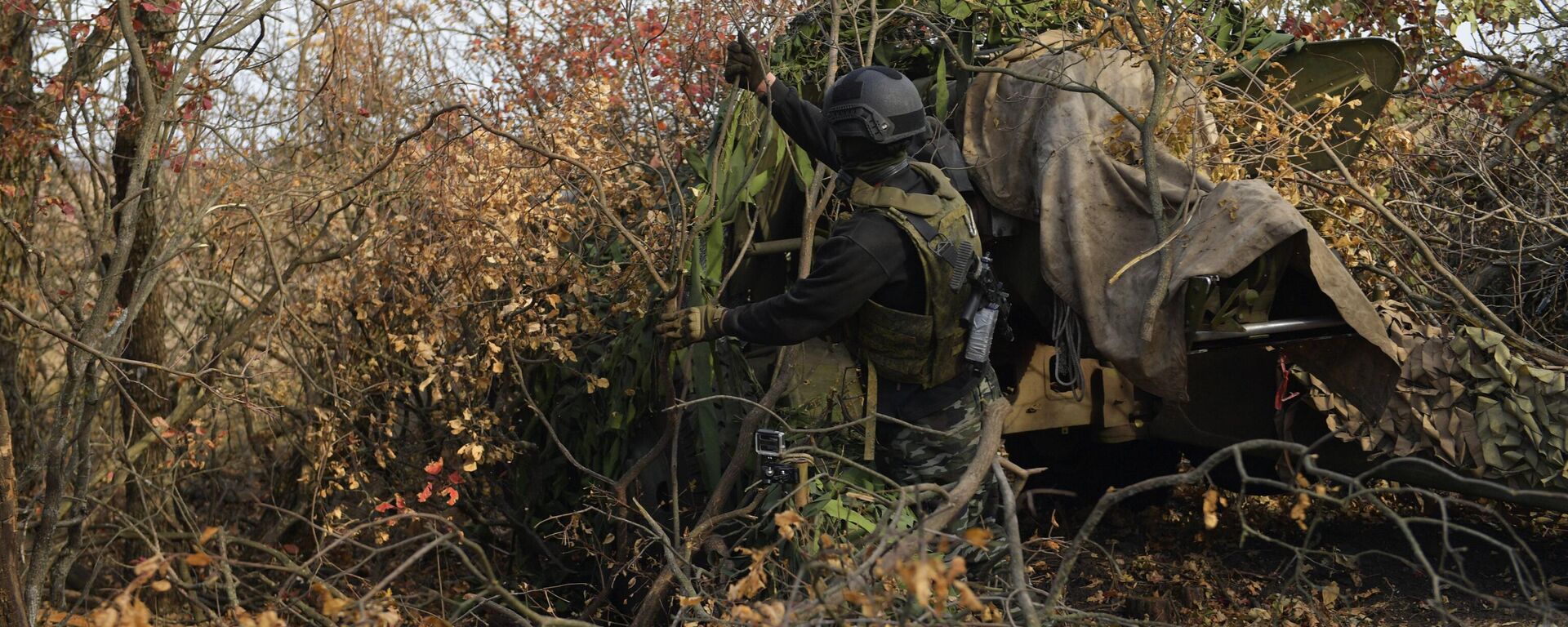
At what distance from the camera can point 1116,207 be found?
4906 mm

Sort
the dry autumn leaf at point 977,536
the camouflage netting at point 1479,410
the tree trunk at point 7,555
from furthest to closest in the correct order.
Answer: the camouflage netting at point 1479,410 < the tree trunk at point 7,555 < the dry autumn leaf at point 977,536

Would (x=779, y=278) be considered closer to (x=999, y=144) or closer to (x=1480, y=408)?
(x=999, y=144)

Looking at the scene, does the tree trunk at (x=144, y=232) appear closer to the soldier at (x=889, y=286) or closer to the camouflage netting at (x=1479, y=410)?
the soldier at (x=889, y=286)

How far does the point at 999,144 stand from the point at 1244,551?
9.54 ft

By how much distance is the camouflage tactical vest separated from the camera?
4.65m

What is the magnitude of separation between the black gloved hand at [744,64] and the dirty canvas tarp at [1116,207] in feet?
2.86

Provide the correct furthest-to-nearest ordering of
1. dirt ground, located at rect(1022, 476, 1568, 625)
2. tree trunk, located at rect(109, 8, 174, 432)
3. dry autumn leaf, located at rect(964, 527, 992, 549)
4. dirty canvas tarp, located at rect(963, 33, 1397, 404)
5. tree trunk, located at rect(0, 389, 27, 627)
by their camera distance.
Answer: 1. tree trunk, located at rect(109, 8, 174, 432)
2. dirt ground, located at rect(1022, 476, 1568, 625)
3. tree trunk, located at rect(0, 389, 27, 627)
4. dirty canvas tarp, located at rect(963, 33, 1397, 404)
5. dry autumn leaf, located at rect(964, 527, 992, 549)

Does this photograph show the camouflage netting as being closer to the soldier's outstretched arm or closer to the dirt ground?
the dirt ground


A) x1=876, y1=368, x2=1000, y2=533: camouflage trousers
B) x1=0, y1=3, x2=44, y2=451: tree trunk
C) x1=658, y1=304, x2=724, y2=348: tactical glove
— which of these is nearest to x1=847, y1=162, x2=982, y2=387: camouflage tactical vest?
x1=876, y1=368, x2=1000, y2=533: camouflage trousers

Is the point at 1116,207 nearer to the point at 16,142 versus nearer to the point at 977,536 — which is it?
the point at 977,536

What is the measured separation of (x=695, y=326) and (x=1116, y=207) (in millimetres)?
1544

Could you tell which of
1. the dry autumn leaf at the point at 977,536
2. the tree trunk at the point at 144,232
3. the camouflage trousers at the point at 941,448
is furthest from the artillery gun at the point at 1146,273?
the tree trunk at the point at 144,232

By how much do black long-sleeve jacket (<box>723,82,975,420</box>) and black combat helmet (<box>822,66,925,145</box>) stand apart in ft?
0.52

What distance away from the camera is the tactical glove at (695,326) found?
4.85 metres
